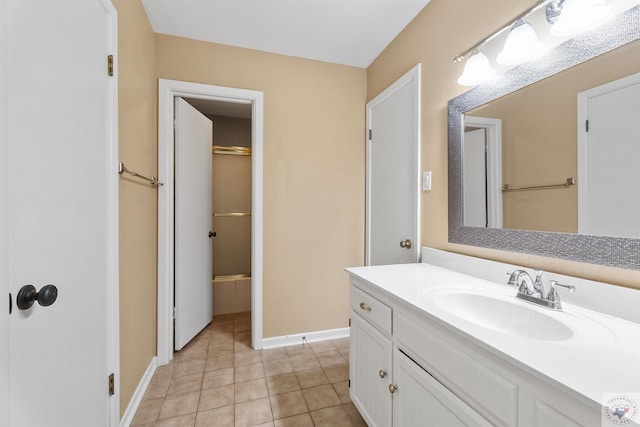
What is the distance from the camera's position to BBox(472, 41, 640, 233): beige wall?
2.99ft

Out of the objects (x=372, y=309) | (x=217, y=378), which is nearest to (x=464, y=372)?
(x=372, y=309)

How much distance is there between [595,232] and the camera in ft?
2.95

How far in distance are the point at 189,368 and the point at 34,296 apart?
4.87 ft

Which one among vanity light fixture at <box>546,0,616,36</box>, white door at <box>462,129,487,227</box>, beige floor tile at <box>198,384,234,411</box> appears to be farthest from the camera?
beige floor tile at <box>198,384,234,411</box>

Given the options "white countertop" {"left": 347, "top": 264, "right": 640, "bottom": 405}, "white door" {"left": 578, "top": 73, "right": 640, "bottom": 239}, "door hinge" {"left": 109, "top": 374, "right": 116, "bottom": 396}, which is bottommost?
"door hinge" {"left": 109, "top": 374, "right": 116, "bottom": 396}

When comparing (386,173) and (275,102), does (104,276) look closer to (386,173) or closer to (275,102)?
(275,102)

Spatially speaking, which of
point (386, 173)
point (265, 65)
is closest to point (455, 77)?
point (386, 173)

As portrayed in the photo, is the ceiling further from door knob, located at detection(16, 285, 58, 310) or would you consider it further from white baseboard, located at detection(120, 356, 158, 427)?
white baseboard, located at detection(120, 356, 158, 427)

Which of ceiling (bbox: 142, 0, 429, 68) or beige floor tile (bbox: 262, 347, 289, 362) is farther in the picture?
beige floor tile (bbox: 262, 347, 289, 362)

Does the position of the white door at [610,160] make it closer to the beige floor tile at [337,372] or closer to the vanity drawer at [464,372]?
the vanity drawer at [464,372]

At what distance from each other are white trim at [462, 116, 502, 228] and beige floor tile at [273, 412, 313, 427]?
1392mm

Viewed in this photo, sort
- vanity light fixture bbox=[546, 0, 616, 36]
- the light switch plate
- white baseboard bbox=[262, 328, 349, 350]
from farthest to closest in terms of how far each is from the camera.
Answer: white baseboard bbox=[262, 328, 349, 350]
the light switch plate
vanity light fixture bbox=[546, 0, 616, 36]

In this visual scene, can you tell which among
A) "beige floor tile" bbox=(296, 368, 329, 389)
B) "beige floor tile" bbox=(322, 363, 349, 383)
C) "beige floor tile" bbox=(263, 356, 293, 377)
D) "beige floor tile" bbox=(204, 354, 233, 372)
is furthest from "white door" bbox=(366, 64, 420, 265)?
"beige floor tile" bbox=(204, 354, 233, 372)

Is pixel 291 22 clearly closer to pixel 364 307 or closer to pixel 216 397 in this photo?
pixel 364 307
